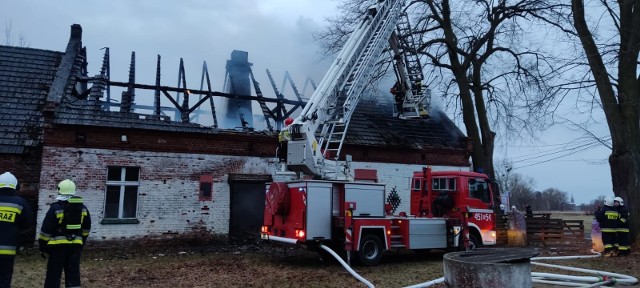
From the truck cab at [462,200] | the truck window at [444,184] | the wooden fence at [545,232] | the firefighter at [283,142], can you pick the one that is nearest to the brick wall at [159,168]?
the firefighter at [283,142]

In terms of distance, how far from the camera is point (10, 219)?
6.08m

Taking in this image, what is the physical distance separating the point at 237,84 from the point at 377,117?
19.0ft

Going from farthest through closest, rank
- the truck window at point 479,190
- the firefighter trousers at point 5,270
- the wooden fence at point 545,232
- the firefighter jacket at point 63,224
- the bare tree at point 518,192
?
the bare tree at point 518,192
the wooden fence at point 545,232
the truck window at point 479,190
the firefighter jacket at point 63,224
the firefighter trousers at point 5,270

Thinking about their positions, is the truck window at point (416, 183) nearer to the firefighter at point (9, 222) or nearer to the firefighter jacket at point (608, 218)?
the firefighter jacket at point (608, 218)

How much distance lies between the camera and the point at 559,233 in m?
15.5

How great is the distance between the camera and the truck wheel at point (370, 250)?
34.2 feet

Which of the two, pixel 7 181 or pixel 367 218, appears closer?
pixel 7 181

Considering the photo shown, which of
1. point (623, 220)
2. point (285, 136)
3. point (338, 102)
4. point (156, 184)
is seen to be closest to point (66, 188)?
point (285, 136)

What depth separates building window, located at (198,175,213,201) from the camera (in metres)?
14.0

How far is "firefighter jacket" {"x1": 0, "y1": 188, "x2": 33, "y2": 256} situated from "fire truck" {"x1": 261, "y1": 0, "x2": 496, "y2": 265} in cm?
505

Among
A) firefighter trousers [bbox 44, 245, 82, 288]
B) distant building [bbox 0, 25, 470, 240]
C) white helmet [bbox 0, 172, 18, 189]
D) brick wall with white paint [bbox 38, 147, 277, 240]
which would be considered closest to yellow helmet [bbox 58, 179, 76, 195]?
white helmet [bbox 0, 172, 18, 189]

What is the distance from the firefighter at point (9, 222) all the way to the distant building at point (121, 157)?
5.85 m

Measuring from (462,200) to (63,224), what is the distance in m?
9.08

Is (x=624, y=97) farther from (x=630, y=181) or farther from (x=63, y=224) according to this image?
(x=63, y=224)
